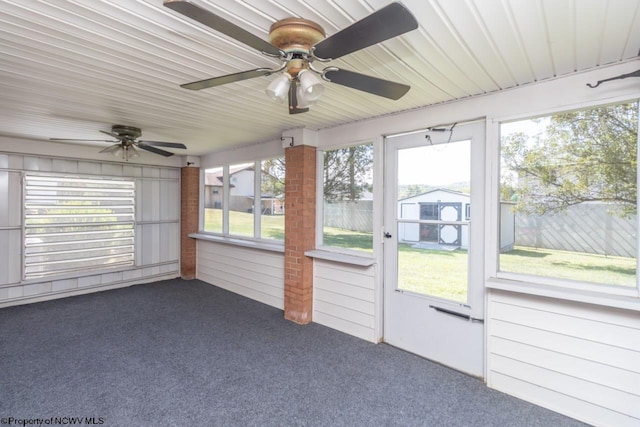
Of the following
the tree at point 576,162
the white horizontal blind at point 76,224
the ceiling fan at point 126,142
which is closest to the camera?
the tree at point 576,162

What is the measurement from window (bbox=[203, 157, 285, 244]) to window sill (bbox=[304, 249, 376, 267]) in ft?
3.31

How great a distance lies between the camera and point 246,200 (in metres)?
5.25

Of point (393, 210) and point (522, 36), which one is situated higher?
point (522, 36)

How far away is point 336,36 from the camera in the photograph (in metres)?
1.26

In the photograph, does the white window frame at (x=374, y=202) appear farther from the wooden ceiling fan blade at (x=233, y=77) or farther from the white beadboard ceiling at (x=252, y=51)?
the wooden ceiling fan blade at (x=233, y=77)

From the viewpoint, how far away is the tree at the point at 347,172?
360 centimetres

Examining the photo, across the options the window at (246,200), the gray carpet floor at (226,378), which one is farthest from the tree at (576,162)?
the window at (246,200)

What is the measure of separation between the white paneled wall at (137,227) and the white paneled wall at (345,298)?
374 centimetres

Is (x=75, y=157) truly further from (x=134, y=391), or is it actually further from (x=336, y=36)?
(x=336, y=36)

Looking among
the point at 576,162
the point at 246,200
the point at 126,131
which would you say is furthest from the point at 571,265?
the point at 126,131

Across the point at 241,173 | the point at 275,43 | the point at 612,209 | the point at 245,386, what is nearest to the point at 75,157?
the point at 241,173

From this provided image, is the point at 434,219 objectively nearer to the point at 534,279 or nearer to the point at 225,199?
the point at 534,279

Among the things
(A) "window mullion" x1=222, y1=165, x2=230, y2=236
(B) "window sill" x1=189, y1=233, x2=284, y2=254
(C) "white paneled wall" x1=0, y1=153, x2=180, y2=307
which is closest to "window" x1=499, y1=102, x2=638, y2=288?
(B) "window sill" x1=189, y1=233, x2=284, y2=254

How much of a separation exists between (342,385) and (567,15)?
113 inches
